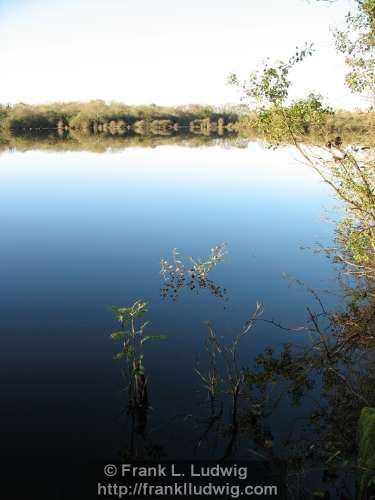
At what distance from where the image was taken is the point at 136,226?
24672 millimetres

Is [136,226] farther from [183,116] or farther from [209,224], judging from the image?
[183,116]

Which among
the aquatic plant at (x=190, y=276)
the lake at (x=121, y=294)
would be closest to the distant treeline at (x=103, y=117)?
the lake at (x=121, y=294)

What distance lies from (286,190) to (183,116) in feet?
404

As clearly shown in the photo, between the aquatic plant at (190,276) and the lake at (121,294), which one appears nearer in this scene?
the lake at (121,294)

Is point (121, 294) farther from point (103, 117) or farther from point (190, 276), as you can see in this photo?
point (103, 117)

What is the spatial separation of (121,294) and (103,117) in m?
111

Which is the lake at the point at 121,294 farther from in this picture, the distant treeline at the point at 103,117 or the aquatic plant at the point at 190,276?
the distant treeline at the point at 103,117

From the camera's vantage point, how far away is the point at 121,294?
14.6 meters

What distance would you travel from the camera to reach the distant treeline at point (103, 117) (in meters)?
104

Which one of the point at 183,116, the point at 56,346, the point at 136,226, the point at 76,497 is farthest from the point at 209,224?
the point at 183,116

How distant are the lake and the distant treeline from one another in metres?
75.7

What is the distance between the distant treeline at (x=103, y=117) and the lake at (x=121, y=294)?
75.7 m

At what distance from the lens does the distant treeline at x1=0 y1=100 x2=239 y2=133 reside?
104 meters

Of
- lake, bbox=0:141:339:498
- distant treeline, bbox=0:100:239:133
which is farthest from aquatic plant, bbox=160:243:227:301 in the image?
distant treeline, bbox=0:100:239:133
